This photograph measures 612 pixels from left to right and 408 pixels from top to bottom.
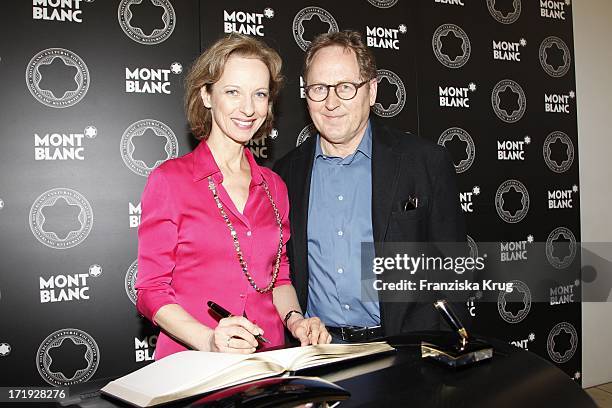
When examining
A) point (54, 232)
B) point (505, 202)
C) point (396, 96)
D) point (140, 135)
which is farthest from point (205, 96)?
point (505, 202)

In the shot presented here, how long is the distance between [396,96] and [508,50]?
107 centimetres

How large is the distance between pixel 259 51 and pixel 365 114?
604 millimetres

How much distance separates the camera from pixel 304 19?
3.24 metres

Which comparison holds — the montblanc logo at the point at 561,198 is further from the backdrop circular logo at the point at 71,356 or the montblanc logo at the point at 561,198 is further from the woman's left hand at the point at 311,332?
the backdrop circular logo at the point at 71,356

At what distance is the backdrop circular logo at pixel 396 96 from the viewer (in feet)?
11.3

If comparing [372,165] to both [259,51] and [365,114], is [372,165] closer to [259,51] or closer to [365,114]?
[365,114]

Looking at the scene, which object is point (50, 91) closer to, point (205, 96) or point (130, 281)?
point (130, 281)

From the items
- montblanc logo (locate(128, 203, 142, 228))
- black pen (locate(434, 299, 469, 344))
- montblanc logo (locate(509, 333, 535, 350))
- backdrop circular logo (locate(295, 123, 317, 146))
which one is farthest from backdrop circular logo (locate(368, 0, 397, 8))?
black pen (locate(434, 299, 469, 344))

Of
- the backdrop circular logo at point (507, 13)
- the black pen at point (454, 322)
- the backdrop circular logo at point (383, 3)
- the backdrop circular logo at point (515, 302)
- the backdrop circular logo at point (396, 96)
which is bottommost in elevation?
the backdrop circular logo at point (515, 302)

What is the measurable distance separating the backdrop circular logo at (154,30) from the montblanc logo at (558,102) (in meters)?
2.79

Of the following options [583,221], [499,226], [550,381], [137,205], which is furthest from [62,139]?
[583,221]

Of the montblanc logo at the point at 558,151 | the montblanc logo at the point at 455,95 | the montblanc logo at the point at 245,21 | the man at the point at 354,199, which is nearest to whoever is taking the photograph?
the man at the point at 354,199

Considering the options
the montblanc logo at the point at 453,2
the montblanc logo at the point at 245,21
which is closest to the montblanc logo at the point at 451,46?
the montblanc logo at the point at 453,2

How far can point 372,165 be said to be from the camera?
222 cm
